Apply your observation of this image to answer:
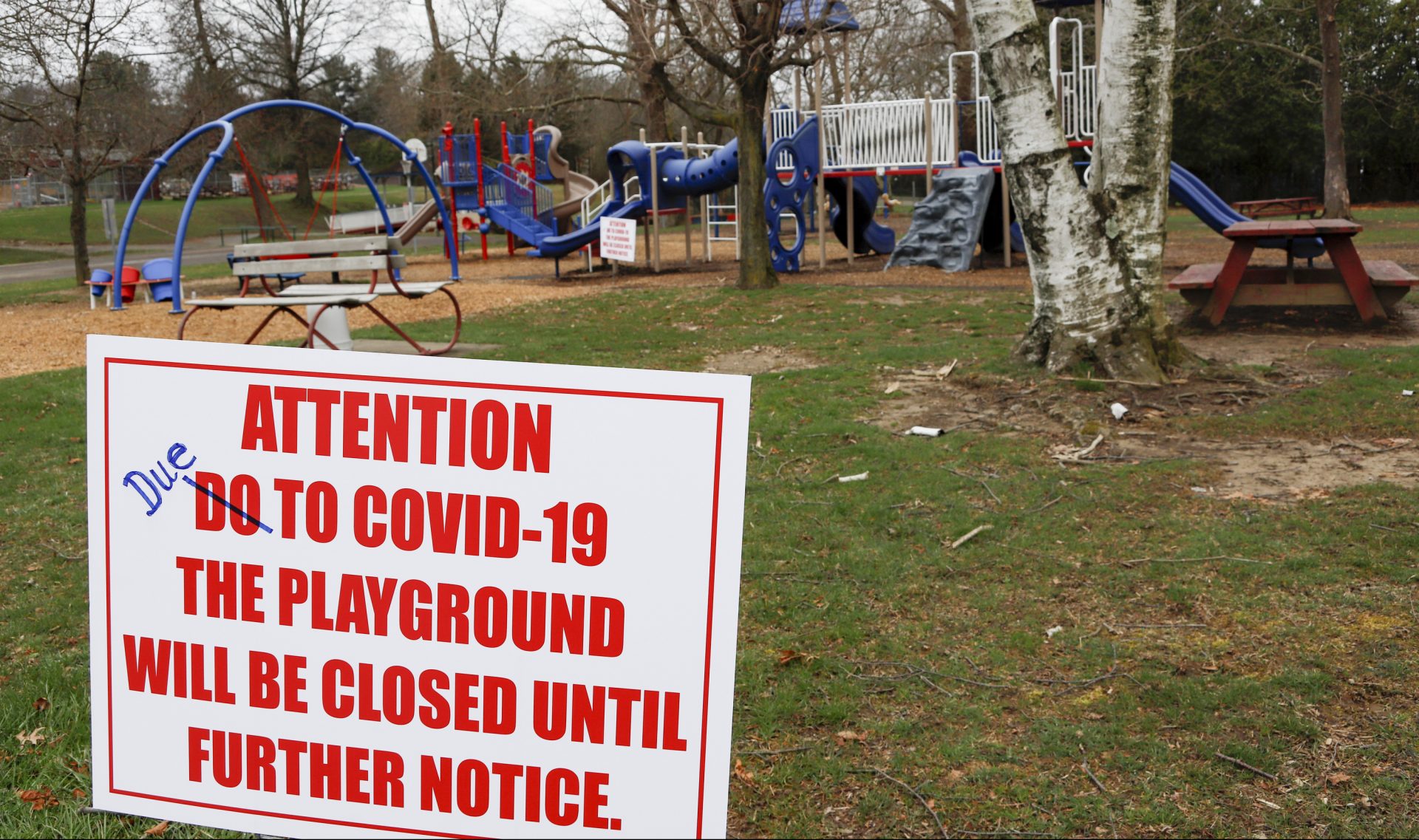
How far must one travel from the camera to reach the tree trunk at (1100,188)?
24.0 feet

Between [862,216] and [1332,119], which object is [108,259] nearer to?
[862,216]

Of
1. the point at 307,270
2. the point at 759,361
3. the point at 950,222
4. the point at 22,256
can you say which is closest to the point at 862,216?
the point at 950,222

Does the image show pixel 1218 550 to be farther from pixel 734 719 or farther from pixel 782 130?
pixel 782 130

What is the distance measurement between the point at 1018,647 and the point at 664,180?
17.8 meters

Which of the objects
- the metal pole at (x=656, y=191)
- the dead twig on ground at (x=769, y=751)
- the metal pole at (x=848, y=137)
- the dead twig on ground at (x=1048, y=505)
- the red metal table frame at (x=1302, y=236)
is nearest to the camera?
the dead twig on ground at (x=769, y=751)

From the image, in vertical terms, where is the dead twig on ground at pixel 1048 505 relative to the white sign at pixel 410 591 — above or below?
below

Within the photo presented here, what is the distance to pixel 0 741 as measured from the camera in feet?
10.7

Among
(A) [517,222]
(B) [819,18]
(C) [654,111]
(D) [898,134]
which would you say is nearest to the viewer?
(B) [819,18]

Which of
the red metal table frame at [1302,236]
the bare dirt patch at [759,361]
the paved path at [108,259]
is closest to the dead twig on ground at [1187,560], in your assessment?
the bare dirt patch at [759,361]

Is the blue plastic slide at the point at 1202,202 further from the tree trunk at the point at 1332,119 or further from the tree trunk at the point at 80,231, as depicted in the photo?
the tree trunk at the point at 80,231

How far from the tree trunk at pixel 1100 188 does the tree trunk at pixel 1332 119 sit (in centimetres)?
1718

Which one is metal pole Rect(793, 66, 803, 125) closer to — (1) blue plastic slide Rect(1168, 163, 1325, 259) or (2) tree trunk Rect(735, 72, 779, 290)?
(2) tree trunk Rect(735, 72, 779, 290)

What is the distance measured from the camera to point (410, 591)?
205 centimetres

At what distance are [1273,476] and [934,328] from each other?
547 cm
